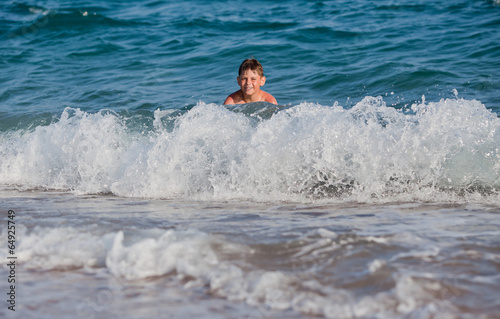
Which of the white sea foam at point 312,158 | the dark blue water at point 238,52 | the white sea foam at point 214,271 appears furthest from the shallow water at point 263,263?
the dark blue water at point 238,52

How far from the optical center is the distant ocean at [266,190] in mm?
2176

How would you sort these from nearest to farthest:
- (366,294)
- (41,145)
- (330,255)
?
(366,294) < (330,255) < (41,145)

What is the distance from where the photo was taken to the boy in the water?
6.61 metres

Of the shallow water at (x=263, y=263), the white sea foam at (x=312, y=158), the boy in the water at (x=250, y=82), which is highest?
the boy in the water at (x=250, y=82)

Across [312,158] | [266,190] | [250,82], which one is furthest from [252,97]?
[266,190]

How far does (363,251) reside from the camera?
8.30 ft

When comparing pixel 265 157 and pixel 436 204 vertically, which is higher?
pixel 265 157

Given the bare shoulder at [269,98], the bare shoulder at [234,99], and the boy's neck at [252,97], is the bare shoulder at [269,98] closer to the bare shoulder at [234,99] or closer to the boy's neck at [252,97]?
the boy's neck at [252,97]

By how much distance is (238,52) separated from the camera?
997 centimetres

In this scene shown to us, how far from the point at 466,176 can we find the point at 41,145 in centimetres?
408

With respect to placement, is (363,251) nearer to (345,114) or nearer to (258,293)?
(258,293)

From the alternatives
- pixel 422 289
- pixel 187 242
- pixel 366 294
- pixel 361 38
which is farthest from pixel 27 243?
pixel 361 38

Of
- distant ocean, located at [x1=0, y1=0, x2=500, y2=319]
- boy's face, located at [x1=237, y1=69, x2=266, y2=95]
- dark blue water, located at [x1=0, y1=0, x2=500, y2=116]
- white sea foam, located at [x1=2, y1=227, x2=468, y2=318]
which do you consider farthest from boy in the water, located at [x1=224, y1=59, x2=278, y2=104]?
white sea foam, located at [x1=2, y1=227, x2=468, y2=318]

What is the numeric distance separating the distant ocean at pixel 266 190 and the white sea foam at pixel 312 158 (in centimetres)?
2
